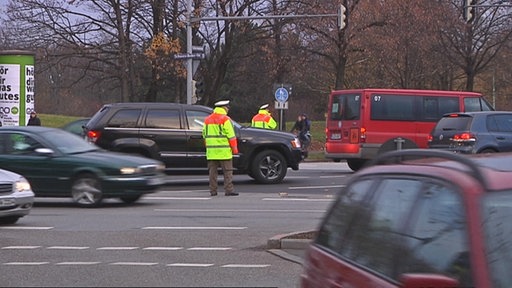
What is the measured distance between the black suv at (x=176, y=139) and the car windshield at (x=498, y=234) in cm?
1517

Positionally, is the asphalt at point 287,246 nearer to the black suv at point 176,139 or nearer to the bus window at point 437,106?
the black suv at point 176,139

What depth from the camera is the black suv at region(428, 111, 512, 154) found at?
→ 18.4 metres

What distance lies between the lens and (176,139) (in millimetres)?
18578

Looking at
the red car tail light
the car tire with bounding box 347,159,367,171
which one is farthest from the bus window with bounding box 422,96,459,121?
the red car tail light

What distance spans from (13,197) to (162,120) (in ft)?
22.5

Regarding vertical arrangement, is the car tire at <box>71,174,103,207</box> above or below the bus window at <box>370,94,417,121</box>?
below

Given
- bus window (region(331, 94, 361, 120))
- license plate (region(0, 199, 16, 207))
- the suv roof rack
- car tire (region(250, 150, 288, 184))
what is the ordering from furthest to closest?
bus window (region(331, 94, 361, 120))
car tire (region(250, 150, 288, 184))
license plate (region(0, 199, 16, 207))
the suv roof rack

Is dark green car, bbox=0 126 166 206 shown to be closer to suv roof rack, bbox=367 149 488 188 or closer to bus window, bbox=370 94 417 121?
bus window, bbox=370 94 417 121

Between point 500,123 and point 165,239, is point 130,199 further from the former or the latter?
point 500,123

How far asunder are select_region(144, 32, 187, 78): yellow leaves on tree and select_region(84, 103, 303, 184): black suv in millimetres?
18508

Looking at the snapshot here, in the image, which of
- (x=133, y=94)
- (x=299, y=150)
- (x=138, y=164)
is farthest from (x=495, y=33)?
(x=138, y=164)

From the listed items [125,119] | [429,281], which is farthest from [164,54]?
[429,281]

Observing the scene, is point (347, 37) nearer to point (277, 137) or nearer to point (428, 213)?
point (277, 137)

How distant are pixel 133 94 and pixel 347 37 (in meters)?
10.8
